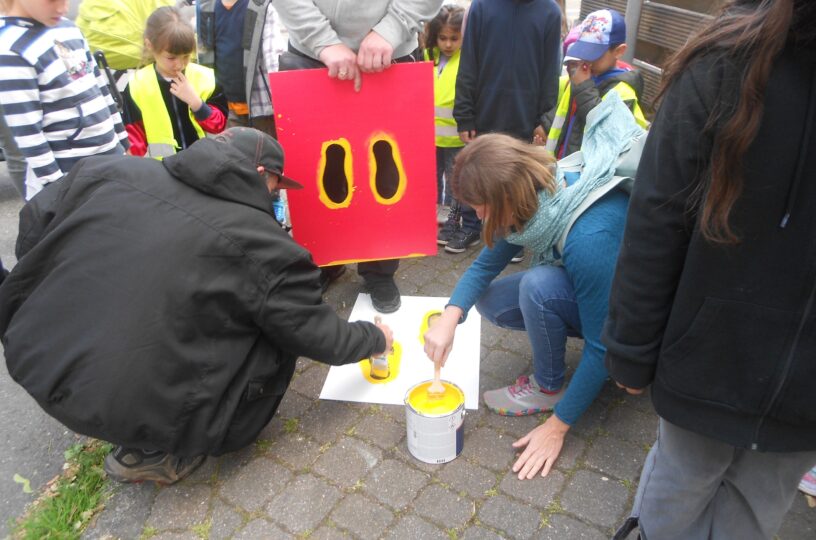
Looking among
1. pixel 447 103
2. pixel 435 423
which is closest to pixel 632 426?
pixel 435 423

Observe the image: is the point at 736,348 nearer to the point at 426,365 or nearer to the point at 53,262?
the point at 426,365

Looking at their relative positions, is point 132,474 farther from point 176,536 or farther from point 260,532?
point 260,532

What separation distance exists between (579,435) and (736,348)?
1067 millimetres

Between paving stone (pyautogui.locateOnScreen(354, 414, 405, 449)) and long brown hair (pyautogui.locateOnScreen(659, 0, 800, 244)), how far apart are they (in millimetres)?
1378

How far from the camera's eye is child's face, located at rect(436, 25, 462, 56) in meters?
3.37

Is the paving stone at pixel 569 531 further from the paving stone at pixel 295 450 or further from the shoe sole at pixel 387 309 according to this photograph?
the shoe sole at pixel 387 309

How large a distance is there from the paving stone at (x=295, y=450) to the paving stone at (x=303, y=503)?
63 mm

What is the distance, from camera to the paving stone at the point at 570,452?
1.97 meters

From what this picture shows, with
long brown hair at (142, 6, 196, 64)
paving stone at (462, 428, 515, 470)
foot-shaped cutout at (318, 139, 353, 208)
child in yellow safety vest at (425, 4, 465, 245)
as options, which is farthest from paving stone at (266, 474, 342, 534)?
long brown hair at (142, 6, 196, 64)

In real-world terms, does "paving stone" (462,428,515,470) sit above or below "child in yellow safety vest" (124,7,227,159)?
below

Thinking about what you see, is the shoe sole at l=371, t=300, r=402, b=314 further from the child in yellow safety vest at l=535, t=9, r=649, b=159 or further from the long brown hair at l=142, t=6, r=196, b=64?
the long brown hair at l=142, t=6, r=196, b=64

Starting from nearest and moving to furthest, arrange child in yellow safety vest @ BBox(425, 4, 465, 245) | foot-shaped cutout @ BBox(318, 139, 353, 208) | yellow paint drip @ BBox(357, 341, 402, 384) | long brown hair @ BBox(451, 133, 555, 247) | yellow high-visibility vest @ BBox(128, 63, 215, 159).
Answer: long brown hair @ BBox(451, 133, 555, 247) < yellow paint drip @ BBox(357, 341, 402, 384) < foot-shaped cutout @ BBox(318, 139, 353, 208) < yellow high-visibility vest @ BBox(128, 63, 215, 159) < child in yellow safety vest @ BBox(425, 4, 465, 245)

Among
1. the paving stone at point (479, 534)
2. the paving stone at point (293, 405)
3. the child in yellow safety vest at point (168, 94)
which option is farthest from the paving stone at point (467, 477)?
the child in yellow safety vest at point (168, 94)

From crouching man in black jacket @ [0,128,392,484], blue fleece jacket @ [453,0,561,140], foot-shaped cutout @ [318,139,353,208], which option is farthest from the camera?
blue fleece jacket @ [453,0,561,140]
